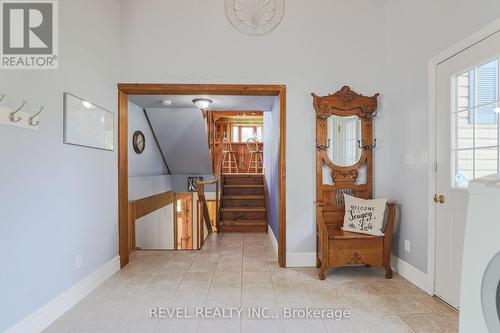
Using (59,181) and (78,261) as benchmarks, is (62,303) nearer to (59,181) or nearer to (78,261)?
(78,261)

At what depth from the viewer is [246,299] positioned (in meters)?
2.28

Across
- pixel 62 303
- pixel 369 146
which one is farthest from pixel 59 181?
pixel 369 146

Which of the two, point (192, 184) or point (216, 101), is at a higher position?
point (216, 101)

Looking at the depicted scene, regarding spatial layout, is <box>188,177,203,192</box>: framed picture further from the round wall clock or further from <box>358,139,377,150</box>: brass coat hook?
<box>358,139,377,150</box>: brass coat hook

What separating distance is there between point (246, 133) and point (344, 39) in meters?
7.23

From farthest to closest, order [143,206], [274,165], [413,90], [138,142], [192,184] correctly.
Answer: [192,184]
[138,142]
[143,206]
[274,165]
[413,90]

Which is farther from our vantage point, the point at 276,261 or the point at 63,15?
the point at 276,261

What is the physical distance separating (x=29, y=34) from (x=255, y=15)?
2.18 m

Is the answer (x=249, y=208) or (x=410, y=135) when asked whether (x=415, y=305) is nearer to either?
(x=410, y=135)

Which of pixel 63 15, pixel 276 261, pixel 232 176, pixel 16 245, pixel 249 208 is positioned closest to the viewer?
pixel 16 245

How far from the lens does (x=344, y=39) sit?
10.1 ft

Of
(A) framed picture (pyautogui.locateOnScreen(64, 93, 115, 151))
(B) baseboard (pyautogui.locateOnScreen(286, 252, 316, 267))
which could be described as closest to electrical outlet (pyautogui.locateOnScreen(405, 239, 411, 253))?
(B) baseboard (pyautogui.locateOnScreen(286, 252, 316, 267))

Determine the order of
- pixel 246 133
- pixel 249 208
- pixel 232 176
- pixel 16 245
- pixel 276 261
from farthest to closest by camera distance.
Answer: pixel 246 133 → pixel 232 176 → pixel 249 208 → pixel 276 261 → pixel 16 245

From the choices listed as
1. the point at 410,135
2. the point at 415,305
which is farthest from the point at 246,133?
the point at 415,305
